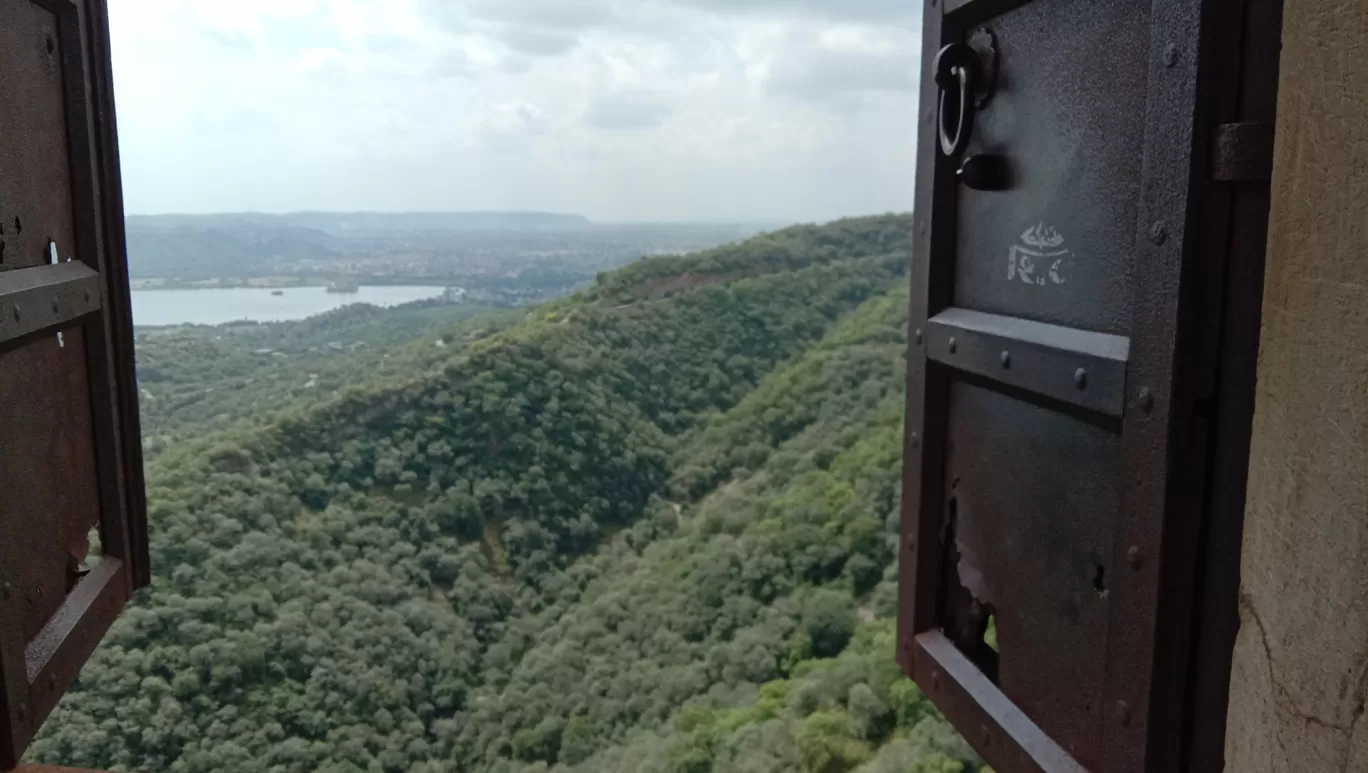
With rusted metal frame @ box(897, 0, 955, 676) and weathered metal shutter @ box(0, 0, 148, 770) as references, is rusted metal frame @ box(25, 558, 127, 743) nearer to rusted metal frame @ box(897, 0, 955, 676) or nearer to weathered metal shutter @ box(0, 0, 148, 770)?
weathered metal shutter @ box(0, 0, 148, 770)

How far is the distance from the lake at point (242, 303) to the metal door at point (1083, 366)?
28.6 metres

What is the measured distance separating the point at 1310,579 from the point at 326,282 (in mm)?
39312

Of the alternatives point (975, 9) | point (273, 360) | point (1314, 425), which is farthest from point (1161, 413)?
point (273, 360)

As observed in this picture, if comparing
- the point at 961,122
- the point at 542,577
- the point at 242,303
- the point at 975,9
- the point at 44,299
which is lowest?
the point at 542,577

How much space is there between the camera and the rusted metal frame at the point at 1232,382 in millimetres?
964

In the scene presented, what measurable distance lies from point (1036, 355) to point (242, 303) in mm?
34302

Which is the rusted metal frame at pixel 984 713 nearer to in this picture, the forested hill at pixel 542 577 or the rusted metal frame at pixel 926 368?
the rusted metal frame at pixel 926 368

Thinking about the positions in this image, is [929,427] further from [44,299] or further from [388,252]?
[388,252]

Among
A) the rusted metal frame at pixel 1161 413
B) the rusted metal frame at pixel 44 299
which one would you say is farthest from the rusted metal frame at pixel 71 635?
the rusted metal frame at pixel 1161 413

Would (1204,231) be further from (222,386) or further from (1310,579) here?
(222,386)

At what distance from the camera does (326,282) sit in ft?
122

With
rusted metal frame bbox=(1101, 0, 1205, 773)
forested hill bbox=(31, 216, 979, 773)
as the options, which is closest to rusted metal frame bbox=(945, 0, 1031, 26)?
rusted metal frame bbox=(1101, 0, 1205, 773)

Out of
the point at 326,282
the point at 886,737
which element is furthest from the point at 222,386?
the point at 886,737

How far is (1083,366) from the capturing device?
123 cm
